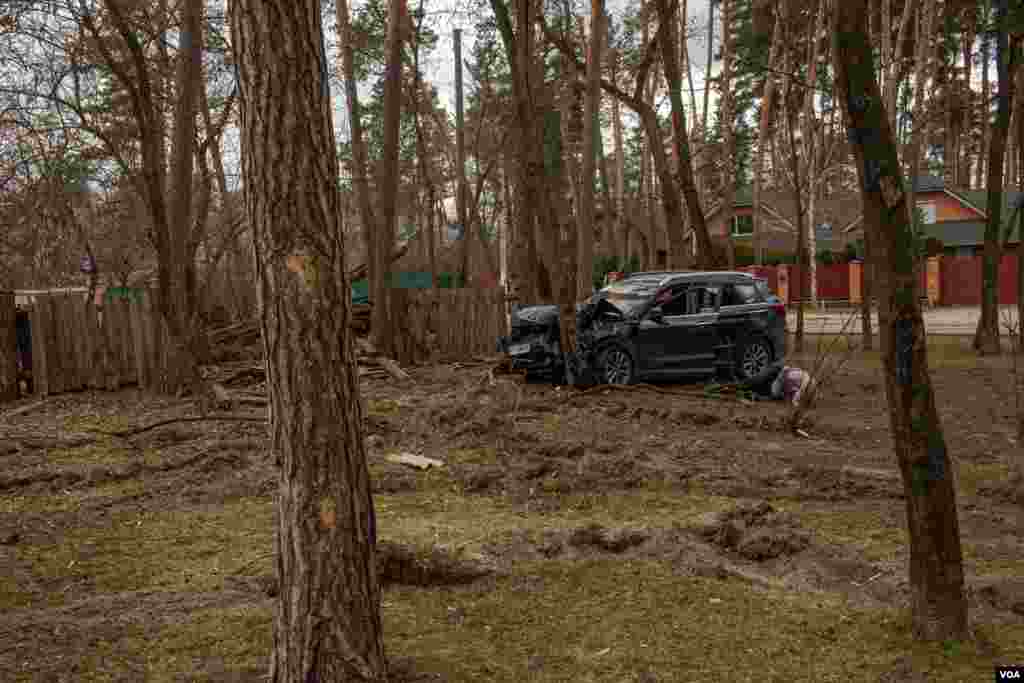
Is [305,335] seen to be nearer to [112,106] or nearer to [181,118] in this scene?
[181,118]

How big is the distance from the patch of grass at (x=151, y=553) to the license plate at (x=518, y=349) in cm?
689

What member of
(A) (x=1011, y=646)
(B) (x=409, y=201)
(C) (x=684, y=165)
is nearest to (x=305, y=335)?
(A) (x=1011, y=646)

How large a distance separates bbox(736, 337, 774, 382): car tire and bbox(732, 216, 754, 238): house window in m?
39.2

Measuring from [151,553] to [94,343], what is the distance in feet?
30.1

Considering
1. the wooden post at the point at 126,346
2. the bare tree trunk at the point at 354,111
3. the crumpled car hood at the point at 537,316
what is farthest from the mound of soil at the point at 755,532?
the bare tree trunk at the point at 354,111

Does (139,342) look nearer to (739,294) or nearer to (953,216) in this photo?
(739,294)

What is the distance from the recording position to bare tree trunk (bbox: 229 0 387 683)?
3.38m

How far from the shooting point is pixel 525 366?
1377 centimetres

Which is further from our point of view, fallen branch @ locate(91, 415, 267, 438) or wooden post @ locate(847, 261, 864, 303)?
wooden post @ locate(847, 261, 864, 303)

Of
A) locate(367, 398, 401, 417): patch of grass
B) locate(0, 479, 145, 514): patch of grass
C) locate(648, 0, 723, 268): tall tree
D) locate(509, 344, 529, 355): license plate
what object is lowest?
locate(0, 479, 145, 514): patch of grass

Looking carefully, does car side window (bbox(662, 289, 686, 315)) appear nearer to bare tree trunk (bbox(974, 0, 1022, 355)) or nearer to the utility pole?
bare tree trunk (bbox(974, 0, 1022, 355))

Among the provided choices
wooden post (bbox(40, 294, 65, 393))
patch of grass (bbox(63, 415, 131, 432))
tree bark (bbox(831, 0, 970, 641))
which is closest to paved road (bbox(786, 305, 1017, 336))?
wooden post (bbox(40, 294, 65, 393))

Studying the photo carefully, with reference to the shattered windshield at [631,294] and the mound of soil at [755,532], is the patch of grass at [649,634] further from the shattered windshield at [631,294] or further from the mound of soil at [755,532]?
the shattered windshield at [631,294]

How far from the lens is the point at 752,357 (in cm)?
1386
